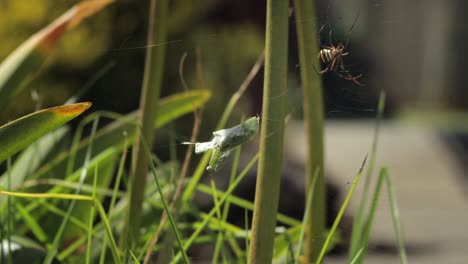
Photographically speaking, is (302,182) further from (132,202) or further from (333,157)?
(333,157)

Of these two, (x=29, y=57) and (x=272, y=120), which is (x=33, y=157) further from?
(x=272, y=120)

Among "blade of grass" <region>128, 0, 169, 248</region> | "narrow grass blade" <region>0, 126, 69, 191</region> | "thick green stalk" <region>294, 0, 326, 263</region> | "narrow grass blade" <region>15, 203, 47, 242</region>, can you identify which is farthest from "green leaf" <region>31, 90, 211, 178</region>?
"thick green stalk" <region>294, 0, 326, 263</region>

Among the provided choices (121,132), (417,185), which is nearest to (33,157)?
(121,132)

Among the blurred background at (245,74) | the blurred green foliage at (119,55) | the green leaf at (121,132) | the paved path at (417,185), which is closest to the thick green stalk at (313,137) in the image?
the blurred background at (245,74)

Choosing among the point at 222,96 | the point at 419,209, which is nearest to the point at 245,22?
the point at 222,96

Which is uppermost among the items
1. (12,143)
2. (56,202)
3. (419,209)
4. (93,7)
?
(93,7)

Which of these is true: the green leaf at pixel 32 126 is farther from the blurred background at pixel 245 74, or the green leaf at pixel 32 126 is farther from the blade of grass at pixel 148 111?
the blade of grass at pixel 148 111

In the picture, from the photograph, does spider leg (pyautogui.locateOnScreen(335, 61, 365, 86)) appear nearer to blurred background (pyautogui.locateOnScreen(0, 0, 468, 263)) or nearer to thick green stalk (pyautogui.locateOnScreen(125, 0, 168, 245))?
blurred background (pyautogui.locateOnScreen(0, 0, 468, 263))
